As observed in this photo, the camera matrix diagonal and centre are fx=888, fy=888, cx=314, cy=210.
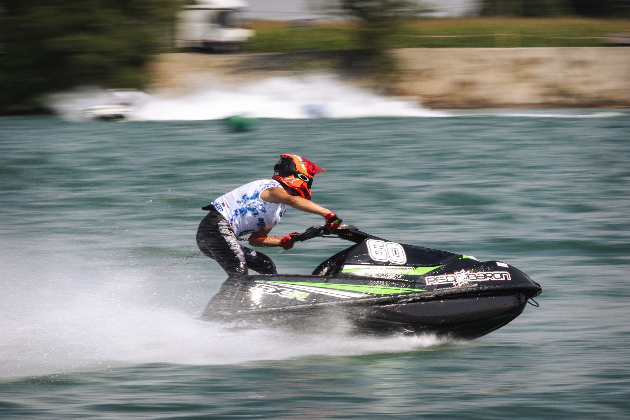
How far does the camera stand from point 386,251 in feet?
22.5

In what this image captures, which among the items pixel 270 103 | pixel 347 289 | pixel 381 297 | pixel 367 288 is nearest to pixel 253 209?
→ pixel 347 289

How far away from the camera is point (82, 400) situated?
5879 millimetres

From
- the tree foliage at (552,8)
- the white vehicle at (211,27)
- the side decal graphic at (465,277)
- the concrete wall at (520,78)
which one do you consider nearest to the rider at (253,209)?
the side decal graphic at (465,277)

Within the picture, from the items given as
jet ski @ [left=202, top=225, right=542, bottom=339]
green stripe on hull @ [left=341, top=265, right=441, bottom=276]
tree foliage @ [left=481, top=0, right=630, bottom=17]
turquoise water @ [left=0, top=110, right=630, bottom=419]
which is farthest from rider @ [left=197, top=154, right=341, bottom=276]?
tree foliage @ [left=481, top=0, right=630, bottom=17]

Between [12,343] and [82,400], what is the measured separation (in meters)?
1.24

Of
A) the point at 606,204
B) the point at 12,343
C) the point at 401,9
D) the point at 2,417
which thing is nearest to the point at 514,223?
the point at 606,204

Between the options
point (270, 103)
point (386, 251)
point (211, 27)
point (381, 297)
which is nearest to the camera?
point (381, 297)

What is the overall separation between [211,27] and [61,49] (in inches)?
285

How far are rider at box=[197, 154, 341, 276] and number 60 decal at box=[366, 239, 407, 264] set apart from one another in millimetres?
371

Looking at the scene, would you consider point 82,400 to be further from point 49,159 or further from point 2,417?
point 49,159

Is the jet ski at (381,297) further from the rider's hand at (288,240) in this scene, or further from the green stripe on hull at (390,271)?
the rider's hand at (288,240)

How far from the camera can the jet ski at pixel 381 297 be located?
6.63 metres

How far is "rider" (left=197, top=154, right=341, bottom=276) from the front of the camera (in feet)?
22.3

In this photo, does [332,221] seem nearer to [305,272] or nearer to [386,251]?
[386,251]
